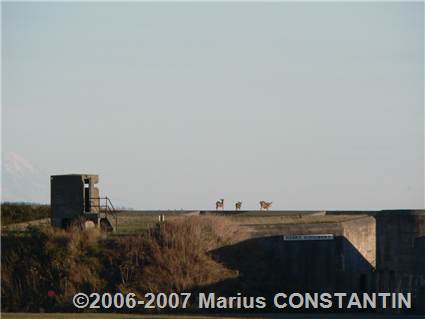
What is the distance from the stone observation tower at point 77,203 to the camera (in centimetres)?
4641

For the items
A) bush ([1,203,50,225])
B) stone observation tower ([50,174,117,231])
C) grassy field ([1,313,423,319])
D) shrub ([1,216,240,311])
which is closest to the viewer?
grassy field ([1,313,423,319])

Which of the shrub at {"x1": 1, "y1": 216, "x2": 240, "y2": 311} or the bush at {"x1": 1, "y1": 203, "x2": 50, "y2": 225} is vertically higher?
the bush at {"x1": 1, "y1": 203, "x2": 50, "y2": 225}

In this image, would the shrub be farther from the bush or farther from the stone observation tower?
the bush

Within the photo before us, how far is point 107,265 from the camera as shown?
142ft

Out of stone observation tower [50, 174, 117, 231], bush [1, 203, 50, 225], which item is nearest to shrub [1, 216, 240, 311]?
stone observation tower [50, 174, 117, 231]

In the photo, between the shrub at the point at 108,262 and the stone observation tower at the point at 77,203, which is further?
the stone observation tower at the point at 77,203

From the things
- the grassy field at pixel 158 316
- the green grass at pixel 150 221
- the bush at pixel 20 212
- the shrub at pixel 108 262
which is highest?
the bush at pixel 20 212

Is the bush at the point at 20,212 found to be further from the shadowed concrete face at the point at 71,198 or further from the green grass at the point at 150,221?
the shadowed concrete face at the point at 71,198

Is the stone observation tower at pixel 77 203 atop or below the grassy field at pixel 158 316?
atop

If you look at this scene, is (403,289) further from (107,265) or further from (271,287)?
(107,265)

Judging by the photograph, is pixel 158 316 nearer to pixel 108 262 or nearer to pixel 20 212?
pixel 108 262

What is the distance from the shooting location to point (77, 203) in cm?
4653

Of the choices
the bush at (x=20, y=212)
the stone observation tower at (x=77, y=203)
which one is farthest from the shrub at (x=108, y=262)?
the bush at (x=20, y=212)

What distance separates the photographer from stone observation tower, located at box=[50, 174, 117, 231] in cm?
4641
